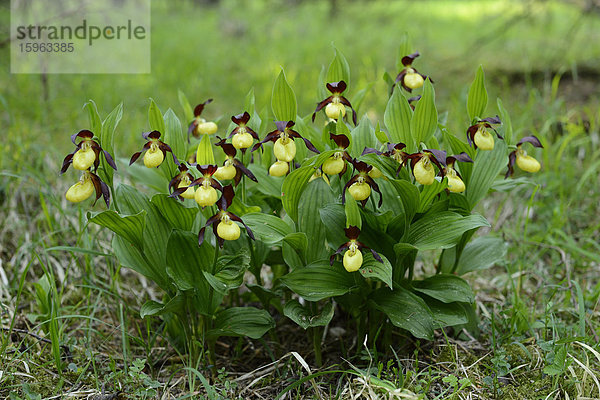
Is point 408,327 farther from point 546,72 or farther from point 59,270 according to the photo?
point 546,72

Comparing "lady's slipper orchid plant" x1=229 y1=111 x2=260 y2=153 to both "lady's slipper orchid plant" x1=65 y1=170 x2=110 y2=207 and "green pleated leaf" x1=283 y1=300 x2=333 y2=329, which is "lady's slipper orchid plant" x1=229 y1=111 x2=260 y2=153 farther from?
"green pleated leaf" x1=283 y1=300 x2=333 y2=329

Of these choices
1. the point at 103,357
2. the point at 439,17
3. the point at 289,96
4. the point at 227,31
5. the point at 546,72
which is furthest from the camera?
the point at 439,17

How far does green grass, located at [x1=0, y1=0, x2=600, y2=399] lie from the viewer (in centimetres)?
157

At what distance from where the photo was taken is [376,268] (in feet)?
4.51

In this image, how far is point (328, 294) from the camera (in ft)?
4.69

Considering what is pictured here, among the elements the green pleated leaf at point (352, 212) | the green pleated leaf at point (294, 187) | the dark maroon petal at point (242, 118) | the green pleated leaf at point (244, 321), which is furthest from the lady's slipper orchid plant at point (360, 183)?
the green pleated leaf at point (244, 321)

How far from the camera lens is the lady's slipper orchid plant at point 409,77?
5.26 ft

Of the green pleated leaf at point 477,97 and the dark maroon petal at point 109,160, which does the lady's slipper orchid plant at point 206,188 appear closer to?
the dark maroon petal at point 109,160

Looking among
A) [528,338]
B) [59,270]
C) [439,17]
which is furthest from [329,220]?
[439,17]

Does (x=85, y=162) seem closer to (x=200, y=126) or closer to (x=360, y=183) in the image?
(x=200, y=126)

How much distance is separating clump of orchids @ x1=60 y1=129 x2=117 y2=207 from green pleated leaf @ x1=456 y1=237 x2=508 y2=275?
1.26m

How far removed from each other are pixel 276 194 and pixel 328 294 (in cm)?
40

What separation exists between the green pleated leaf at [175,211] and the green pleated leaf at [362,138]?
1.73 ft

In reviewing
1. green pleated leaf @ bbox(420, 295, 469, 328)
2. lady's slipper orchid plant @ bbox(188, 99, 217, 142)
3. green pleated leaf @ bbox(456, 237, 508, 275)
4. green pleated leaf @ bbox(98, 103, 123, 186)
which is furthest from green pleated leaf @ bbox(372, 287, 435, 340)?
green pleated leaf @ bbox(98, 103, 123, 186)
